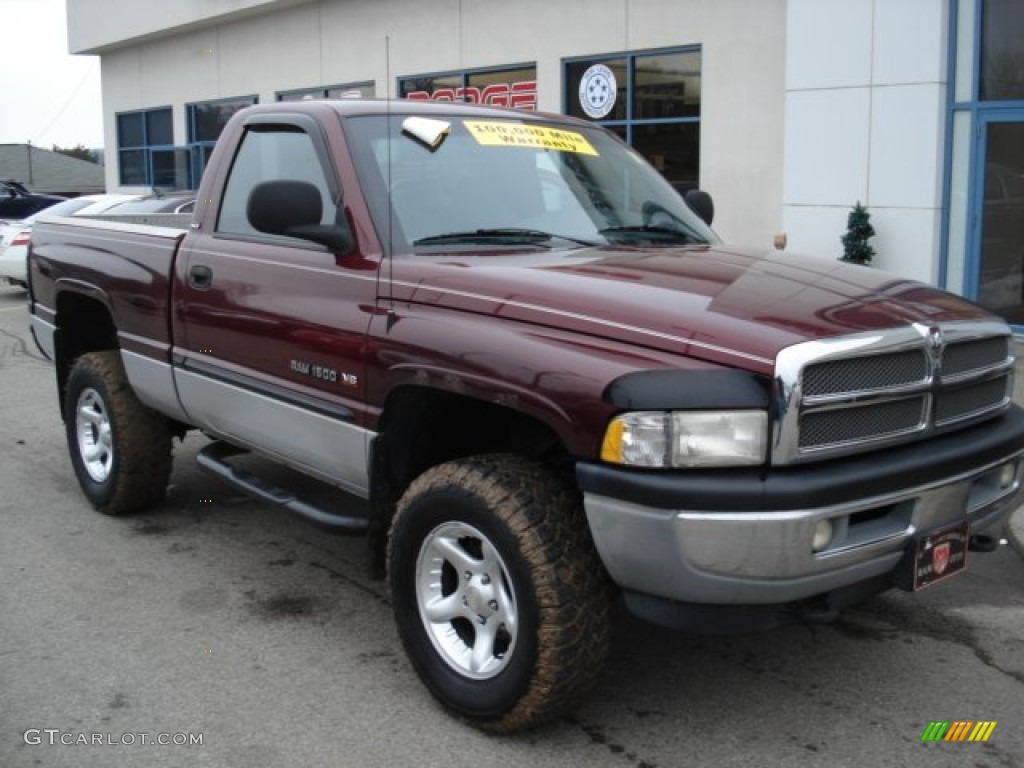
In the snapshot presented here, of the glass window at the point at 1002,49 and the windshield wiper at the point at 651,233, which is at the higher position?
the glass window at the point at 1002,49

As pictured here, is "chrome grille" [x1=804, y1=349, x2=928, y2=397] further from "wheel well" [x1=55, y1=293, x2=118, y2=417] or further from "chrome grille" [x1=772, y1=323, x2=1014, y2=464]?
"wheel well" [x1=55, y1=293, x2=118, y2=417]

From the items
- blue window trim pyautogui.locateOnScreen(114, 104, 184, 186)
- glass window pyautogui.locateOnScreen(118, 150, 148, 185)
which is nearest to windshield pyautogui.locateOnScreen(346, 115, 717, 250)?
blue window trim pyautogui.locateOnScreen(114, 104, 184, 186)

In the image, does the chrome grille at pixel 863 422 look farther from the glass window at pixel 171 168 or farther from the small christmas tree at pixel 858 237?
the glass window at pixel 171 168

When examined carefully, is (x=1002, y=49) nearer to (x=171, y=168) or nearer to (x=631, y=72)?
(x=631, y=72)

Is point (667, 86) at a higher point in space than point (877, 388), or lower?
higher

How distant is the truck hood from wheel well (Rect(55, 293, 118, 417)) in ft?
9.91

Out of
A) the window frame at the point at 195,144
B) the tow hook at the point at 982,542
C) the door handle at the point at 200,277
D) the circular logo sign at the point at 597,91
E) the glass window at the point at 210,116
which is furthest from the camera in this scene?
the window frame at the point at 195,144

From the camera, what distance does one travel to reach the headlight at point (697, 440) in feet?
10.1

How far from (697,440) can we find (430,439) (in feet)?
4.11

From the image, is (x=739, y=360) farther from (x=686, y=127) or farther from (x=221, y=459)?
(x=686, y=127)

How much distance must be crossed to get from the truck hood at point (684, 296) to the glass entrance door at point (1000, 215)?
322 inches

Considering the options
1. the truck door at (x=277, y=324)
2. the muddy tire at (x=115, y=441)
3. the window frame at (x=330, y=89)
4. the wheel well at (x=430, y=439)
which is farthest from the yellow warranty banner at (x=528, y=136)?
the window frame at (x=330, y=89)

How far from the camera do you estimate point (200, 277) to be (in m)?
4.89

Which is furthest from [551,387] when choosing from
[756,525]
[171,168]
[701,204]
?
[171,168]
